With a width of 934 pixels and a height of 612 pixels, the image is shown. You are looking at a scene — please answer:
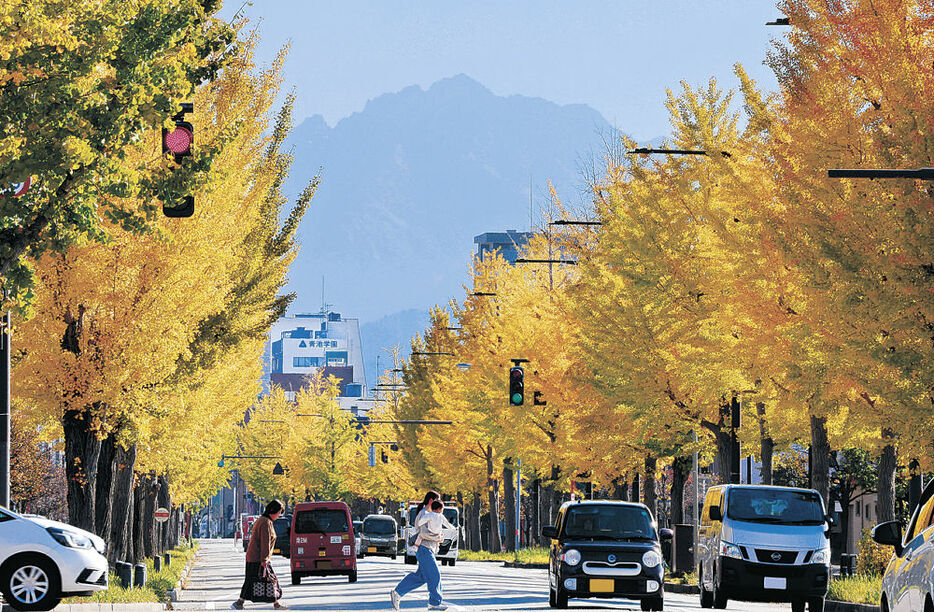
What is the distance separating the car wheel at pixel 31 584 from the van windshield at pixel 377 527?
170 ft

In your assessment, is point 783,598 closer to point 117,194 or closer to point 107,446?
point 117,194

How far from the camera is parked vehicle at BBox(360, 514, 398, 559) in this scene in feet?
236

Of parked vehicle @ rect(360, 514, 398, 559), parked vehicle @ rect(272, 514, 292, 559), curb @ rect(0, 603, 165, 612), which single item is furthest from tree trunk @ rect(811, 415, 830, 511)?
parked vehicle @ rect(360, 514, 398, 559)

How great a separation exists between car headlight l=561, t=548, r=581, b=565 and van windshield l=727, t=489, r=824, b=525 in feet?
8.70

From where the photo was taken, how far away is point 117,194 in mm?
19766

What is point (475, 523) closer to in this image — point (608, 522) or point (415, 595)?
point (415, 595)

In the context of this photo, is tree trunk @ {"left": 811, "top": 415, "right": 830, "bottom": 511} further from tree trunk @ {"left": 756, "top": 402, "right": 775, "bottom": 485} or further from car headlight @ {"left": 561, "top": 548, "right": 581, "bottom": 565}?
car headlight @ {"left": 561, "top": 548, "right": 581, "bottom": 565}

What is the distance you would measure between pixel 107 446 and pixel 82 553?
12.4 metres

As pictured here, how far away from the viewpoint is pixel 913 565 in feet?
39.2

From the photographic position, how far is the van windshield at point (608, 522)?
2645 cm

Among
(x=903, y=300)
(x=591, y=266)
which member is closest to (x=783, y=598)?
(x=903, y=300)

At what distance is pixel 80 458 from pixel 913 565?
72.5 ft

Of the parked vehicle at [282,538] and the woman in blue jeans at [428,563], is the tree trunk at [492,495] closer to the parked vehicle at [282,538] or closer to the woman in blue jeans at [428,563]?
the parked vehicle at [282,538]

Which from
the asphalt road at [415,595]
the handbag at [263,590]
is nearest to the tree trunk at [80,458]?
the asphalt road at [415,595]
